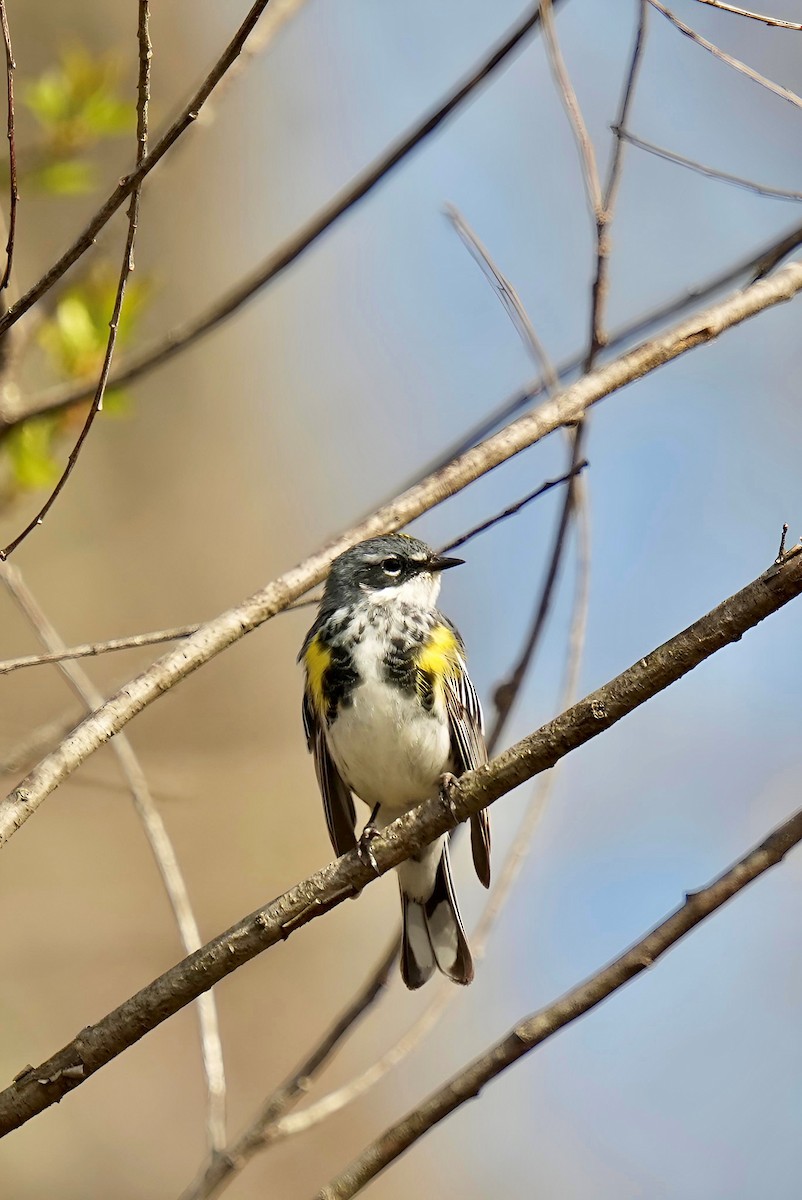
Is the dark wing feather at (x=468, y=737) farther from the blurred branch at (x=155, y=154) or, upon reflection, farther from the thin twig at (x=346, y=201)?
the blurred branch at (x=155, y=154)

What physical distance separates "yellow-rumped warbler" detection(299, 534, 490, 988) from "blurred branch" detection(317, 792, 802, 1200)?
1.57m

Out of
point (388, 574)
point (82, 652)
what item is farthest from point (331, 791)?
point (82, 652)

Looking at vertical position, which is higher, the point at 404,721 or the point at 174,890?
the point at 404,721

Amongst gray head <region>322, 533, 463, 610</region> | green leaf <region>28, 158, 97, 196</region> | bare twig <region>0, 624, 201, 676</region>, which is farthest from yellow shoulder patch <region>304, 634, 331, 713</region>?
green leaf <region>28, 158, 97, 196</region>

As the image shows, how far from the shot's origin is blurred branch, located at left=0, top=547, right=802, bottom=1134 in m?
2.26

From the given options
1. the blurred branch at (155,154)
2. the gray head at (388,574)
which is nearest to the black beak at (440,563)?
the gray head at (388,574)

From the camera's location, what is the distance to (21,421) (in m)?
3.31

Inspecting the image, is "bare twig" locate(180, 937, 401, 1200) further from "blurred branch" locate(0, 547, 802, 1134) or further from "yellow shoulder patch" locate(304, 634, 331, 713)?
"yellow shoulder patch" locate(304, 634, 331, 713)

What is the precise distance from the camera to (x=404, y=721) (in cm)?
405

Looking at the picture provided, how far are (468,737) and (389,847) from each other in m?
1.56

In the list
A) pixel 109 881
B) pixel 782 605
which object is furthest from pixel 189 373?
pixel 782 605

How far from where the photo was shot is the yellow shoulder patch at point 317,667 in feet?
13.8

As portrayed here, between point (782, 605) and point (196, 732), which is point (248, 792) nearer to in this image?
point (196, 732)

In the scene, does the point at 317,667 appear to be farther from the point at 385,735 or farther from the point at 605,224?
the point at 605,224
